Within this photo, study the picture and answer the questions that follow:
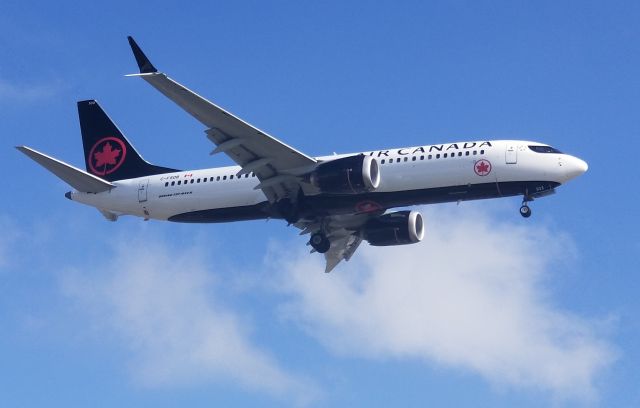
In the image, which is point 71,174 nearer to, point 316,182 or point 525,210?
point 316,182

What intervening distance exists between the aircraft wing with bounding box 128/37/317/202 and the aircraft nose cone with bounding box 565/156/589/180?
11.9m

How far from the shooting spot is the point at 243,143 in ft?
188

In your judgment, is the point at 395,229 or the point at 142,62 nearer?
the point at 142,62

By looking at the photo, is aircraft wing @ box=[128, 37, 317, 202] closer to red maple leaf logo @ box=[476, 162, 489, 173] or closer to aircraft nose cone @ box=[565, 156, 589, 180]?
red maple leaf logo @ box=[476, 162, 489, 173]

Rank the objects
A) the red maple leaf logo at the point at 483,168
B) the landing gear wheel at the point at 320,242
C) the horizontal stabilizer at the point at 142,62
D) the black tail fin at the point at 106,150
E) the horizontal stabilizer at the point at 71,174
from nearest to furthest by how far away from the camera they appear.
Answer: the horizontal stabilizer at the point at 142,62
the red maple leaf logo at the point at 483,168
the horizontal stabilizer at the point at 71,174
the landing gear wheel at the point at 320,242
the black tail fin at the point at 106,150

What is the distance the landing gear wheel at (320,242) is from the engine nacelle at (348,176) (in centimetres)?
490

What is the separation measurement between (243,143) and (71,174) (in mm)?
10348

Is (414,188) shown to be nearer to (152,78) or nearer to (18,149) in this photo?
(152,78)

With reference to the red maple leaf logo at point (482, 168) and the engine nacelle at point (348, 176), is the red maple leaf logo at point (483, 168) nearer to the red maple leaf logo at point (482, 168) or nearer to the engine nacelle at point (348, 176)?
the red maple leaf logo at point (482, 168)

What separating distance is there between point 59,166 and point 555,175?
950 inches

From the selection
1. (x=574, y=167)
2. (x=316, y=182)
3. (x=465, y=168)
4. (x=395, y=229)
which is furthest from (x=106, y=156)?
(x=574, y=167)

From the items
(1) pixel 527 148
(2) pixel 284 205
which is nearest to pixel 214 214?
(2) pixel 284 205

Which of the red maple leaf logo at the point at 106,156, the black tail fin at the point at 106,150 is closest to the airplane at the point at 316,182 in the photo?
the black tail fin at the point at 106,150

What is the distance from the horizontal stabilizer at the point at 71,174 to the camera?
5812 centimetres
